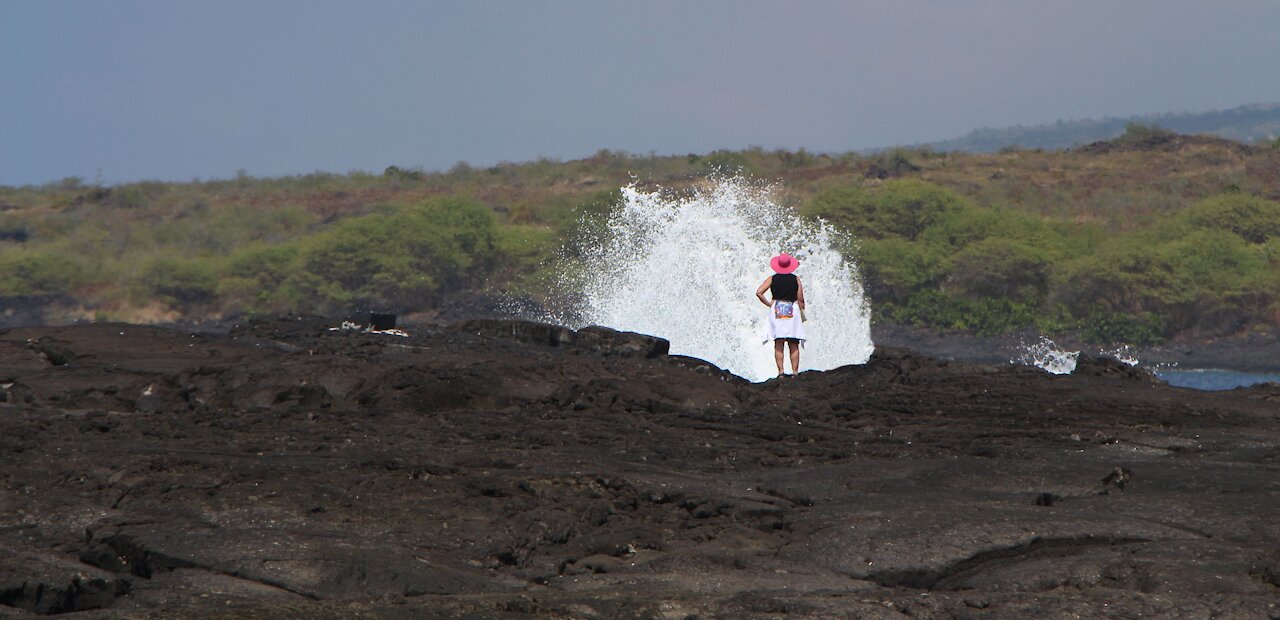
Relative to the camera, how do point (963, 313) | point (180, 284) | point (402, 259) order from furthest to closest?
1. point (180, 284)
2. point (402, 259)
3. point (963, 313)

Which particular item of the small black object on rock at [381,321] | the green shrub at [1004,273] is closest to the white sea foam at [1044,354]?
the green shrub at [1004,273]

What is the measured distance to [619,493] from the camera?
26.2ft

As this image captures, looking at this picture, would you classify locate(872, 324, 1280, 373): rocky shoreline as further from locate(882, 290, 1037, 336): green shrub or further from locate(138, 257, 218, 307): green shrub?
locate(138, 257, 218, 307): green shrub

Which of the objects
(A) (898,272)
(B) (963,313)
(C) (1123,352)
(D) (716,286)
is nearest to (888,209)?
(A) (898,272)

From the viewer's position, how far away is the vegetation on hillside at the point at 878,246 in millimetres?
39094

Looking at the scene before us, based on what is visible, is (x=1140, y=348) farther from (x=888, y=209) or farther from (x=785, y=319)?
(x=785, y=319)

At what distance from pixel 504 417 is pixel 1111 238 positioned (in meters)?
35.9

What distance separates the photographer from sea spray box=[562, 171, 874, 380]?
75.8 feet

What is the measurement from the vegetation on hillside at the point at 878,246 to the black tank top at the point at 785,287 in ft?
79.1

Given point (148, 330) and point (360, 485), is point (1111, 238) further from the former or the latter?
point (360, 485)

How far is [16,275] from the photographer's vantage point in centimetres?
4759

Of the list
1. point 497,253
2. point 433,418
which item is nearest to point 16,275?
point 497,253

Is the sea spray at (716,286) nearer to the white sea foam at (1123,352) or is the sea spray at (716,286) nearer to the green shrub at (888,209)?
the white sea foam at (1123,352)

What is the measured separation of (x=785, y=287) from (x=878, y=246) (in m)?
27.1
